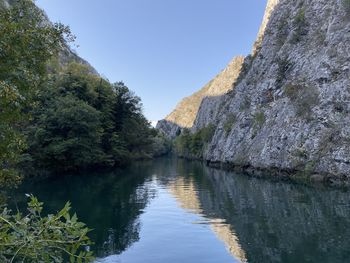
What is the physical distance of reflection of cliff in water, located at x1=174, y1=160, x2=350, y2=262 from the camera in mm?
17469

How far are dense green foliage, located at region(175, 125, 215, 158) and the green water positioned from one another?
73.0 meters

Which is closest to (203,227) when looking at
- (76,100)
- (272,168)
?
(272,168)

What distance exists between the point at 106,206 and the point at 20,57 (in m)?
21.1

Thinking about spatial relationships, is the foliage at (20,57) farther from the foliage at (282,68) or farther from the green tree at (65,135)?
the foliage at (282,68)

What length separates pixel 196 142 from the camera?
5084 inches

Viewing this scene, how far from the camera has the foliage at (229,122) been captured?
286 feet

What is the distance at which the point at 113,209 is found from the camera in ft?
97.1

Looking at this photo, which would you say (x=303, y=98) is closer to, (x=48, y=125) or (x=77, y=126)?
(x=77, y=126)

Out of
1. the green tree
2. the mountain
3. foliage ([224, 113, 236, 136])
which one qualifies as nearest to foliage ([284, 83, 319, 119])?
foliage ([224, 113, 236, 136])

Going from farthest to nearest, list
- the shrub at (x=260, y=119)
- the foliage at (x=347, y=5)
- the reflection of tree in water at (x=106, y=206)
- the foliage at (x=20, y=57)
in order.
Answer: the shrub at (x=260, y=119) → the foliage at (x=347, y=5) → the reflection of tree in water at (x=106, y=206) → the foliage at (x=20, y=57)

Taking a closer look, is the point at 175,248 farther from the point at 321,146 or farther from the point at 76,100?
the point at 76,100

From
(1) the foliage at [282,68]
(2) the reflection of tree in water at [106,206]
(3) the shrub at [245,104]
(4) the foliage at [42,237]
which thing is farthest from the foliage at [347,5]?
(4) the foliage at [42,237]

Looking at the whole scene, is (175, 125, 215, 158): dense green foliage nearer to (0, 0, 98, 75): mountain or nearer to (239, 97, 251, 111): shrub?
(239, 97, 251, 111): shrub

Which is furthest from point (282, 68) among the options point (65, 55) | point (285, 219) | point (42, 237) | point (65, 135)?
point (42, 237)
